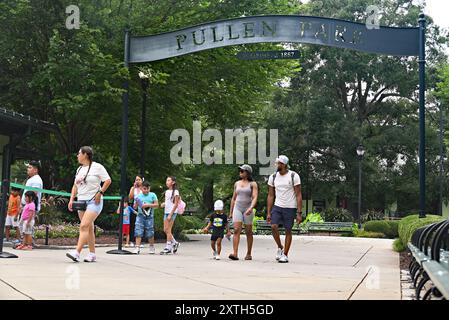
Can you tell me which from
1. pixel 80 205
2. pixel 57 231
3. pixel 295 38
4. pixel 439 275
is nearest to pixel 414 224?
pixel 295 38

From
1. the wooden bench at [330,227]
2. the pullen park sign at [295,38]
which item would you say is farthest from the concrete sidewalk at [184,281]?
the wooden bench at [330,227]

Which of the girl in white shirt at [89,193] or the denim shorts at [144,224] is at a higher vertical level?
the girl in white shirt at [89,193]

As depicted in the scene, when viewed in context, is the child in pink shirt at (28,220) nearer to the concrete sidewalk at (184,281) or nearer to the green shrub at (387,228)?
the concrete sidewalk at (184,281)

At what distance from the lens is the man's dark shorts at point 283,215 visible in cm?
1166

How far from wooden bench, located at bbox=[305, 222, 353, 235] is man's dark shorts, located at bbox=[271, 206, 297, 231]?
23876 millimetres

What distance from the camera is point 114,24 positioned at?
68.6ft

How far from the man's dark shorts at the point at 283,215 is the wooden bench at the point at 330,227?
23.9 metres

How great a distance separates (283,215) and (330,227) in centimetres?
2476

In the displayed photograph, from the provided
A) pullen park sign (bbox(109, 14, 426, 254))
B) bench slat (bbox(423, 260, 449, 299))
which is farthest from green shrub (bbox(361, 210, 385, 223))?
bench slat (bbox(423, 260, 449, 299))

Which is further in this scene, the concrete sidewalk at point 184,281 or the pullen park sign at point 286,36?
the pullen park sign at point 286,36

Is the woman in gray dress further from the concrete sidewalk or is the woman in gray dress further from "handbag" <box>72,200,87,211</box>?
"handbag" <box>72,200,87,211</box>
